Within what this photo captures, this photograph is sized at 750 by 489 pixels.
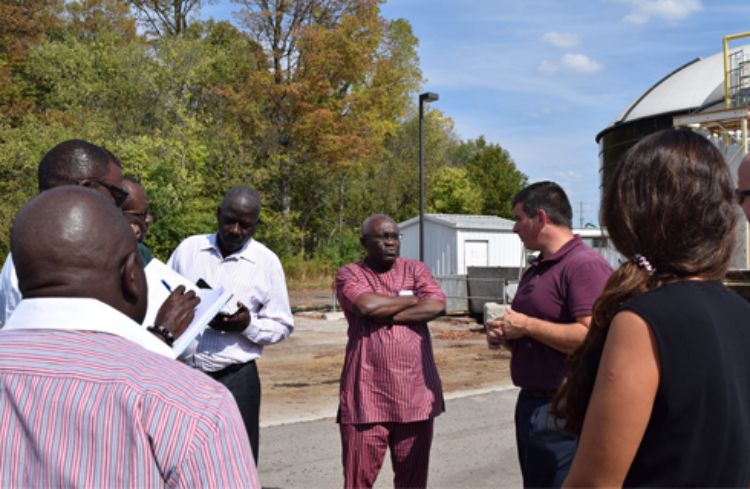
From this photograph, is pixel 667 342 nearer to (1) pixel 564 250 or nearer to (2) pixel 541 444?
(2) pixel 541 444

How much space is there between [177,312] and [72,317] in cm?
128

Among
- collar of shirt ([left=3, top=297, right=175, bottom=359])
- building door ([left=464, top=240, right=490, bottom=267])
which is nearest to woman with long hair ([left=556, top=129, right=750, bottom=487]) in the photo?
collar of shirt ([left=3, top=297, right=175, bottom=359])

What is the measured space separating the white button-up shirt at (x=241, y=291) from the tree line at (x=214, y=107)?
18.8 meters

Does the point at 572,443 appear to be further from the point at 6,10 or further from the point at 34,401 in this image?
the point at 6,10

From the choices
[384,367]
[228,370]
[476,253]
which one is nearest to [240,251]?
[228,370]

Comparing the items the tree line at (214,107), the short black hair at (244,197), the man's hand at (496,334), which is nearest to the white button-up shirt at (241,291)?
the short black hair at (244,197)

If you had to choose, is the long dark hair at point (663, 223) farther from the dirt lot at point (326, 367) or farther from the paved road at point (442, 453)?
the dirt lot at point (326, 367)

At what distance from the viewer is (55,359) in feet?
4.46

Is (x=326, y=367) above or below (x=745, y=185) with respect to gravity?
below

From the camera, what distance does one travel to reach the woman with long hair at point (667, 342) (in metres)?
1.74

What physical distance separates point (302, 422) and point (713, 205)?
7144 mm

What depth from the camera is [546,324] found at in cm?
366

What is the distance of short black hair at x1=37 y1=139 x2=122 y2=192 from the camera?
120 inches

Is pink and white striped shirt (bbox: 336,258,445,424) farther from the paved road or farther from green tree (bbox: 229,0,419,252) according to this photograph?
green tree (bbox: 229,0,419,252)
